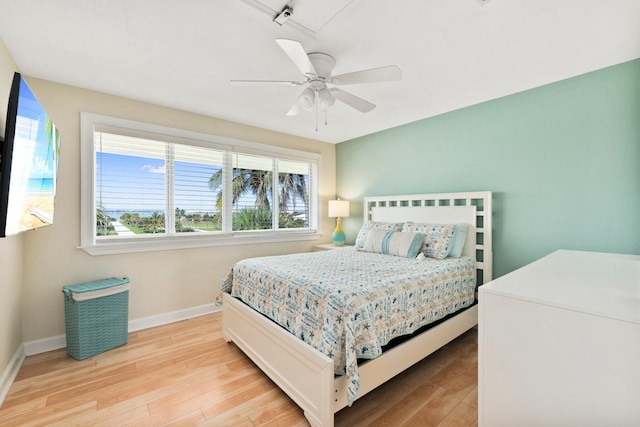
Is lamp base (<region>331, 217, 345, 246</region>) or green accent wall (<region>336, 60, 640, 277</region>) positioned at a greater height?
green accent wall (<region>336, 60, 640, 277</region>)

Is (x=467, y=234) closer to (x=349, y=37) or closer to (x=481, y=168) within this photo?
(x=481, y=168)

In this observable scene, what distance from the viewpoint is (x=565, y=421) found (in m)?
0.94

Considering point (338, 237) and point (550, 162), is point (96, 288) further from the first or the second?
point (550, 162)

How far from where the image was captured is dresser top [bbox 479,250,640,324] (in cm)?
92

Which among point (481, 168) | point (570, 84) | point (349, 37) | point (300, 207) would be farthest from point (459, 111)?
point (300, 207)

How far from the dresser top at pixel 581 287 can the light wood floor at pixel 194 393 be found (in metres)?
0.98

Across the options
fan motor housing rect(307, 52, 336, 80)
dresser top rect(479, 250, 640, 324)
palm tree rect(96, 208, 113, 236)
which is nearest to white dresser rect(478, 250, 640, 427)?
dresser top rect(479, 250, 640, 324)

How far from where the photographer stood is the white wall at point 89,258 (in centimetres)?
243

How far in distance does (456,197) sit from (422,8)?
2.09 meters

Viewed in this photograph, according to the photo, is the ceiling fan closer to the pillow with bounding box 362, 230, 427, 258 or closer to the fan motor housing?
the fan motor housing

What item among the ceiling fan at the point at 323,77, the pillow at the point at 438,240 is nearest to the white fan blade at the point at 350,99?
the ceiling fan at the point at 323,77

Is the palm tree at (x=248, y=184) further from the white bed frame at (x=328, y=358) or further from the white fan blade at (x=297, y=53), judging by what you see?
the white fan blade at (x=297, y=53)

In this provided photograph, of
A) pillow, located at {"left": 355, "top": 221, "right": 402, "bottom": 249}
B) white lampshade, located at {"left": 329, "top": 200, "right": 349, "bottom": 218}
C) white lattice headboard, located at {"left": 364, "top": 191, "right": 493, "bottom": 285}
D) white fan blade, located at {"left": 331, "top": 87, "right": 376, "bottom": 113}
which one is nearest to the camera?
white fan blade, located at {"left": 331, "top": 87, "right": 376, "bottom": 113}

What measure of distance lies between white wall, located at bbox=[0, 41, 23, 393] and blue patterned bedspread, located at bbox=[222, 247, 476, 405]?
1495 millimetres
